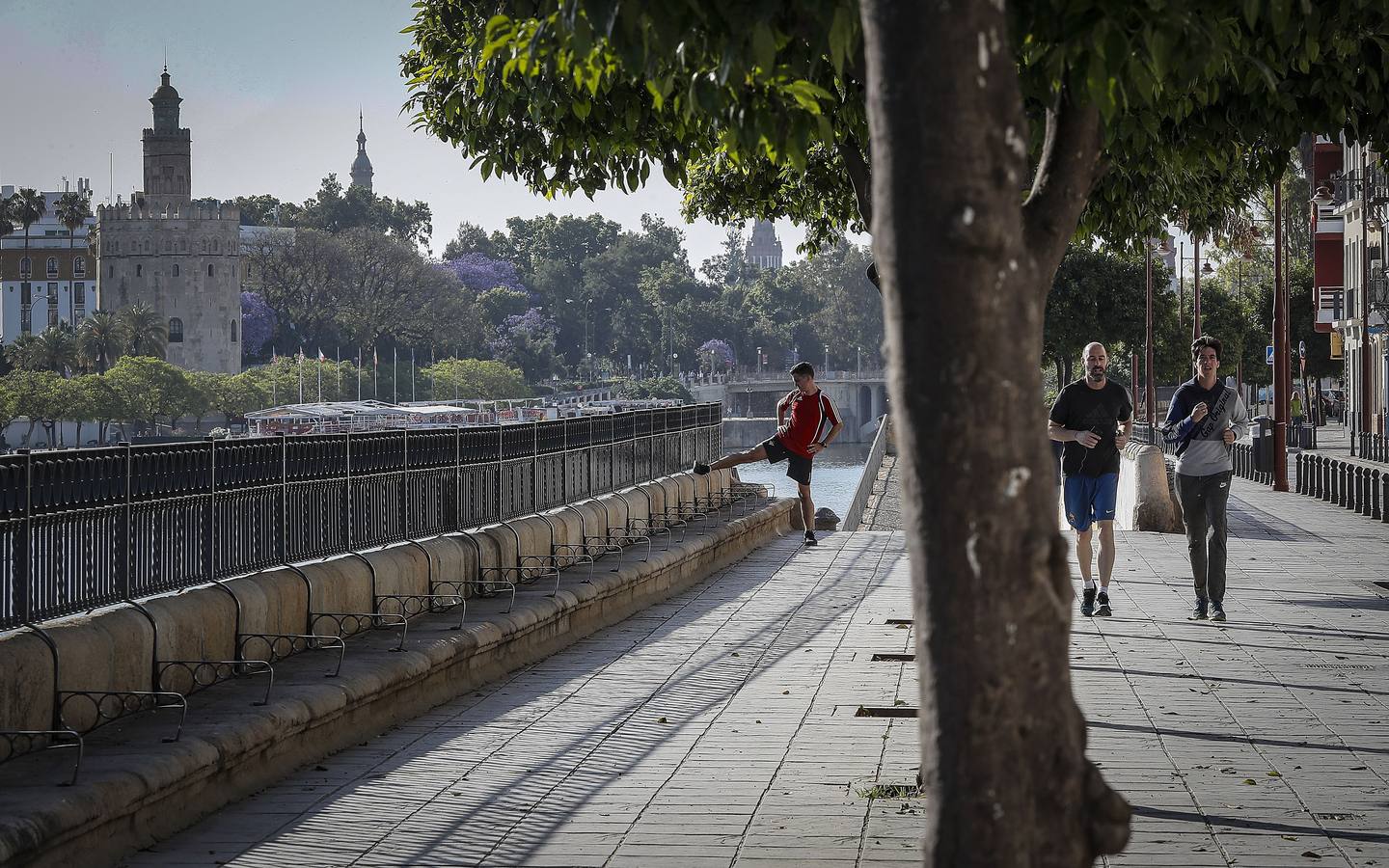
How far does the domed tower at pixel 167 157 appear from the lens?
470 ft

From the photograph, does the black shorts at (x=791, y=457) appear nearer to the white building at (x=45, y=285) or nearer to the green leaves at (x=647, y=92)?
the green leaves at (x=647, y=92)

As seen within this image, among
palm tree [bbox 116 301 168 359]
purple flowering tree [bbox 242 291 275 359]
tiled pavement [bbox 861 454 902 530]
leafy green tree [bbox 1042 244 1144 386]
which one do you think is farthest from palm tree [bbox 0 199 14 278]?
tiled pavement [bbox 861 454 902 530]

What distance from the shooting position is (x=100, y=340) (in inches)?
4373

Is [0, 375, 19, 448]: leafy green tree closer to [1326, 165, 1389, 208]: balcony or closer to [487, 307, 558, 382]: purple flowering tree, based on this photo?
[487, 307, 558, 382]: purple flowering tree

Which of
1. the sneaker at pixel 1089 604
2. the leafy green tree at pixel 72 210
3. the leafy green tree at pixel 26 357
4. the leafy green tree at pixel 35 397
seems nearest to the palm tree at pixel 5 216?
the leafy green tree at pixel 72 210

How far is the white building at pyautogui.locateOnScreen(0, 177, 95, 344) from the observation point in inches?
5581

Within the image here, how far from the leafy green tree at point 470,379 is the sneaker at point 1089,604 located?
337ft

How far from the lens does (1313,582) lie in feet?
46.3

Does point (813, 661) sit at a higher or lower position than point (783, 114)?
lower

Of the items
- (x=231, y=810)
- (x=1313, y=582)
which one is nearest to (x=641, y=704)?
(x=231, y=810)

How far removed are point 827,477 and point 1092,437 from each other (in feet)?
246

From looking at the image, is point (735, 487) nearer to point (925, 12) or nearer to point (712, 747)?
point (712, 747)

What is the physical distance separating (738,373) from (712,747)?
500ft

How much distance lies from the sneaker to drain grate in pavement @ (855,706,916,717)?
3.54 meters
